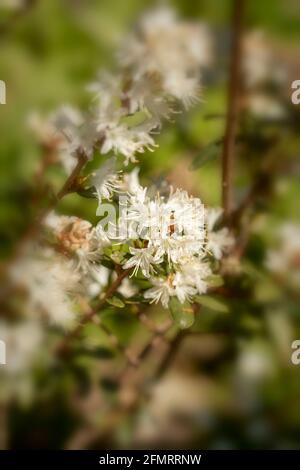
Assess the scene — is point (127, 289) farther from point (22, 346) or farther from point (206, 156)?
point (22, 346)

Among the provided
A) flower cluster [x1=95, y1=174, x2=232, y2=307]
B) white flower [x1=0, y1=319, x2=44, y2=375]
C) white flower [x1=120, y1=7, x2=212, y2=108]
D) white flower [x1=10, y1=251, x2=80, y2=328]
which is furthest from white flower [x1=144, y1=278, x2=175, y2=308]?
white flower [x1=0, y1=319, x2=44, y2=375]

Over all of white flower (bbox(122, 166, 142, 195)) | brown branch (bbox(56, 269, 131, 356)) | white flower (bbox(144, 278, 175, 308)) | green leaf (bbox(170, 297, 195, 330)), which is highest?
white flower (bbox(122, 166, 142, 195))

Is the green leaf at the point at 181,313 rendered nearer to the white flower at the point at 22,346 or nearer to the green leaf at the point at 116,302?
the green leaf at the point at 116,302

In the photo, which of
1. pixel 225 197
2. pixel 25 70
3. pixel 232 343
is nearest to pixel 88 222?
pixel 225 197

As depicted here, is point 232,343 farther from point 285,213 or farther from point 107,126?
point 107,126

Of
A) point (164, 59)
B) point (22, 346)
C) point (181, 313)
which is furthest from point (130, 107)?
point (22, 346)

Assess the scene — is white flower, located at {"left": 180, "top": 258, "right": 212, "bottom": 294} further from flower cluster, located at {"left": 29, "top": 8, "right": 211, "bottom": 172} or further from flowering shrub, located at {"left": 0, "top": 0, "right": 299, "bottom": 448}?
flower cluster, located at {"left": 29, "top": 8, "right": 211, "bottom": 172}

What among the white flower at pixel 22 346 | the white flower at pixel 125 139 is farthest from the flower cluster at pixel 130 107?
the white flower at pixel 22 346
